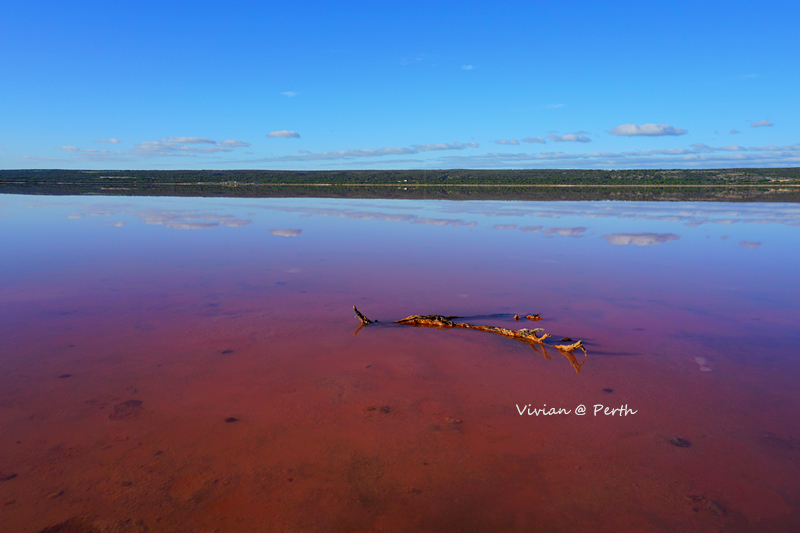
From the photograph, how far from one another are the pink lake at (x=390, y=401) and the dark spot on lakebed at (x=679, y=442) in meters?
0.03

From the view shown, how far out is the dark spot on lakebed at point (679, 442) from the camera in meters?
3.81

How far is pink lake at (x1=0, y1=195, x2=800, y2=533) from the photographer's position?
10.2 ft

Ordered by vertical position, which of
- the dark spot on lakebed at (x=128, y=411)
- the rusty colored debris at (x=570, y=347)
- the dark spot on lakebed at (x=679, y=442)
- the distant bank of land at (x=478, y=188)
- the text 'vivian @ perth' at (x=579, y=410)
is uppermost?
the distant bank of land at (x=478, y=188)

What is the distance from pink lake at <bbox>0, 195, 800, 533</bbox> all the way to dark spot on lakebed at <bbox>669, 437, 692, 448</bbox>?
0.03 meters

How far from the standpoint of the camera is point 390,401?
14.7ft

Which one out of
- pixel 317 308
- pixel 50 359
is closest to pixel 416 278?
pixel 317 308

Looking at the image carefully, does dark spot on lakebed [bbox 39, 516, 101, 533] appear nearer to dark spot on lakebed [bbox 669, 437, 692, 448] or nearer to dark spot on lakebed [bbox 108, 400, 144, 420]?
dark spot on lakebed [bbox 108, 400, 144, 420]

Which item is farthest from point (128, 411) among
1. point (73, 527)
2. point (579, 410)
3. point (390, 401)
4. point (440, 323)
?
point (579, 410)

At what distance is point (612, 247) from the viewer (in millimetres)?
12680

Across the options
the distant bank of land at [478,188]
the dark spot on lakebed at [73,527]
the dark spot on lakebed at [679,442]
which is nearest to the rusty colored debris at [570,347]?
the dark spot on lakebed at [679,442]

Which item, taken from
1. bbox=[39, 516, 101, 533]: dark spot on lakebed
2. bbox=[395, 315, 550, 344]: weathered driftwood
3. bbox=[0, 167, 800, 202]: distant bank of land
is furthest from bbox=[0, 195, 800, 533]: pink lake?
bbox=[0, 167, 800, 202]: distant bank of land

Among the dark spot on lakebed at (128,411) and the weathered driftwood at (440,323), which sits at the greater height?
the weathered driftwood at (440,323)

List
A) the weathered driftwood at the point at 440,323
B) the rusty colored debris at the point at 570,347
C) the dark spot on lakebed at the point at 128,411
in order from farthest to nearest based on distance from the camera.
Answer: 1. the weathered driftwood at the point at 440,323
2. the rusty colored debris at the point at 570,347
3. the dark spot on lakebed at the point at 128,411

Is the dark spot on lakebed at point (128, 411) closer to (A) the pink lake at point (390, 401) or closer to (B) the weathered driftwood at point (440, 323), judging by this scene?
(A) the pink lake at point (390, 401)
